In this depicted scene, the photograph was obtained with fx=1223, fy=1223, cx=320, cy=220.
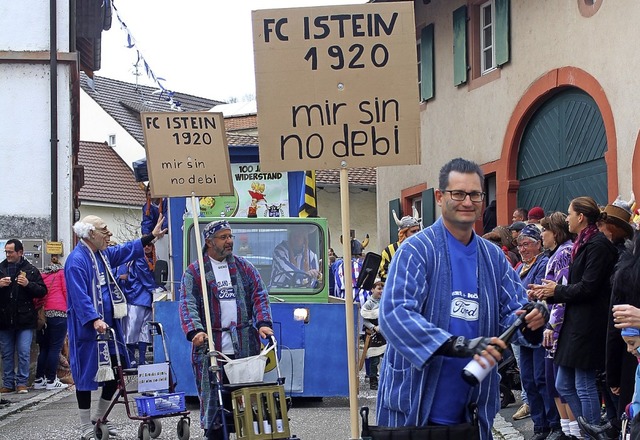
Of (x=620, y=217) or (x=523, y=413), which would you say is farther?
(x=523, y=413)

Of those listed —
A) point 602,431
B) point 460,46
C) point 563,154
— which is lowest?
point 602,431

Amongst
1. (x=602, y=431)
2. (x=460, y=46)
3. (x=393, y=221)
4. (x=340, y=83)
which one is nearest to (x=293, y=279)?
(x=602, y=431)

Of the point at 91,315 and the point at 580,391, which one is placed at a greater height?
the point at 91,315

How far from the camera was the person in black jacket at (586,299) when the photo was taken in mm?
8500

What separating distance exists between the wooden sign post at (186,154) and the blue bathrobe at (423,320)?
465cm

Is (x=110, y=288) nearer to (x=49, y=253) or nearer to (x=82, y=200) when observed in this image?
(x=49, y=253)

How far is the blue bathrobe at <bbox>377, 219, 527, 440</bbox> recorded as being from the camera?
4781 mm

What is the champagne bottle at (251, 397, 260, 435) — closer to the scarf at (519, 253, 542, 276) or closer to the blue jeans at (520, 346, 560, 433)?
the blue jeans at (520, 346, 560, 433)

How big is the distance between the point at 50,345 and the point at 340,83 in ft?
34.7

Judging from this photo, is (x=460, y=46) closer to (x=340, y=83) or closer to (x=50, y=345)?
(x=50, y=345)

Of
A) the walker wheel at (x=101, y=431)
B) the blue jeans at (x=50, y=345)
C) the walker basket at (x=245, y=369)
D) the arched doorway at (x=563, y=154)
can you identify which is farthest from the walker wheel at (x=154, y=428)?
the arched doorway at (x=563, y=154)

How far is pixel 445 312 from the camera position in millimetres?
4941

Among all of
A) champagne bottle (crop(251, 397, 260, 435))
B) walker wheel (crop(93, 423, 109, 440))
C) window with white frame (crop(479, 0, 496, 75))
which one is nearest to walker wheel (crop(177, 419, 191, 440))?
walker wheel (crop(93, 423, 109, 440))

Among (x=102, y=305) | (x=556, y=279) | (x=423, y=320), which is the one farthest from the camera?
(x=102, y=305)
